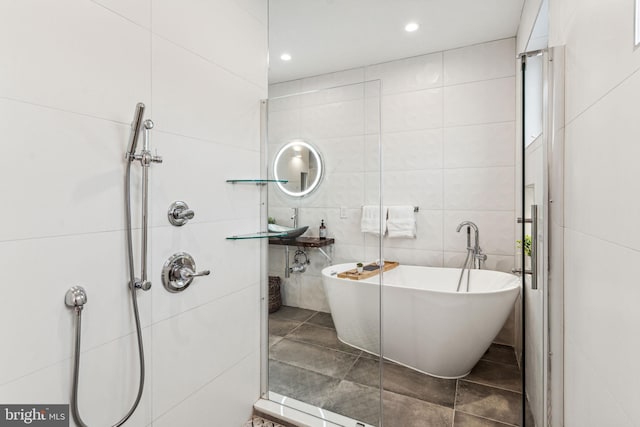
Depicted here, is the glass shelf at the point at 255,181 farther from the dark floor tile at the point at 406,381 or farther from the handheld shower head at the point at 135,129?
the dark floor tile at the point at 406,381

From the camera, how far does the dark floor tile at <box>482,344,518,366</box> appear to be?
2552mm

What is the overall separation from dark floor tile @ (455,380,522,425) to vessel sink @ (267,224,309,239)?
4.88 ft

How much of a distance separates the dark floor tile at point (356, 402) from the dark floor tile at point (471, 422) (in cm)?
51

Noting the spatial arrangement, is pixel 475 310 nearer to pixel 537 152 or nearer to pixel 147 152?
pixel 537 152

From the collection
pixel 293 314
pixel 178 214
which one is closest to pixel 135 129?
pixel 178 214

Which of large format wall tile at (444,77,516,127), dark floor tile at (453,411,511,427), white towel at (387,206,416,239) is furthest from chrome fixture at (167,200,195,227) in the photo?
large format wall tile at (444,77,516,127)

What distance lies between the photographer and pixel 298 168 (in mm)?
1897

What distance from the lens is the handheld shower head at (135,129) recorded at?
1.13 metres

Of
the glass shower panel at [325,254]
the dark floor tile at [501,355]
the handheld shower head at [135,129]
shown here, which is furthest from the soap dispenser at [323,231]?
the dark floor tile at [501,355]

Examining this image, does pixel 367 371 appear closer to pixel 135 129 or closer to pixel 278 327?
pixel 278 327

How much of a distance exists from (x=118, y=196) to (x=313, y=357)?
54.8 inches

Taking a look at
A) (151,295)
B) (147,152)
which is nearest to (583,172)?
(147,152)

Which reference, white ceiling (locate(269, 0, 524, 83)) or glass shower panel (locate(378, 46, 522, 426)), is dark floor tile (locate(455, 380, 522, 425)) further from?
white ceiling (locate(269, 0, 524, 83))

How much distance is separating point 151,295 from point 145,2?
1.18 metres
